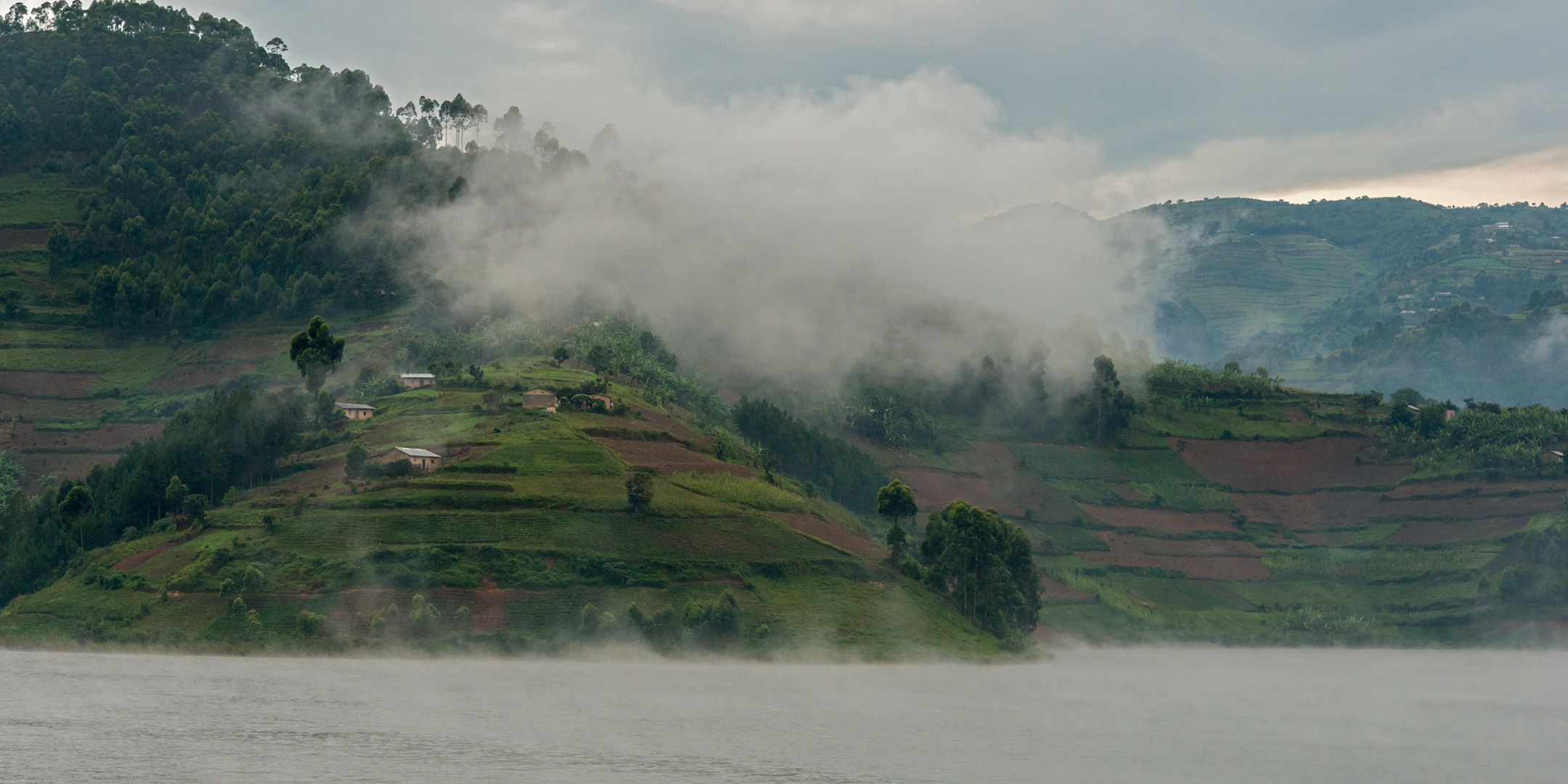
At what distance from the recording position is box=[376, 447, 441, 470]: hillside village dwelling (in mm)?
127875

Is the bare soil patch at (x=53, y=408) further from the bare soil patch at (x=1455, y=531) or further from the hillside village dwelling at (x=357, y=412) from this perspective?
the bare soil patch at (x=1455, y=531)

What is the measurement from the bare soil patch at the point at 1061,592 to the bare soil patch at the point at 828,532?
3287 centimetres

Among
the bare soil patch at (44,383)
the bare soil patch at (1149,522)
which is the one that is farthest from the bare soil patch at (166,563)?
the bare soil patch at (1149,522)

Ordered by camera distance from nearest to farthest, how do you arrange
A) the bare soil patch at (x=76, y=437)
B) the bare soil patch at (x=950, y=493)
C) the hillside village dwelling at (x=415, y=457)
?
1. the hillside village dwelling at (x=415, y=457)
2. the bare soil patch at (x=76, y=437)
3. the bare soil patch at (x=950, y=493)

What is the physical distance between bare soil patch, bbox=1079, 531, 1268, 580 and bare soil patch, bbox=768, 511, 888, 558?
50170 millimetres

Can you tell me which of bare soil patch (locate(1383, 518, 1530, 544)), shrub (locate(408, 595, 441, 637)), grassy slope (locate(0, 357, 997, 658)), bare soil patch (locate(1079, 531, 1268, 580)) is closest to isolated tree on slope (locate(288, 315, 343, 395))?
grassy slope (locate(0, 357, 997, 658))

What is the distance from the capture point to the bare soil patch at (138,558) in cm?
11956

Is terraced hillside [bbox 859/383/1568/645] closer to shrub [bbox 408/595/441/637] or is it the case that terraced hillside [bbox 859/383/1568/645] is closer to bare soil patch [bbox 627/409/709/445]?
bare soil patch [bbox 627/409/709/445]

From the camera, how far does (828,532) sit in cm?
14288

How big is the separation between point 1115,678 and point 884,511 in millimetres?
38253

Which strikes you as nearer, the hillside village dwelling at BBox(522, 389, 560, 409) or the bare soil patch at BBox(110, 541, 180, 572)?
the bare soil patch at BBox(110, 541, 180, 572)

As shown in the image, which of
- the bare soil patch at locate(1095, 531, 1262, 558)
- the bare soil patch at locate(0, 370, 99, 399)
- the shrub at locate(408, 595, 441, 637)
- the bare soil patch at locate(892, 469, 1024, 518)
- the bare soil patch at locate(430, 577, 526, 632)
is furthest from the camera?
the bare soil patch at locate(1095, 531, 1262, 558)

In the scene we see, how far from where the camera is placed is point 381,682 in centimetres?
9194

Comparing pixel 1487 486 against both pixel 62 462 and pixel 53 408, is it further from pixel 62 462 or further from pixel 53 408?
pixel 53 408
